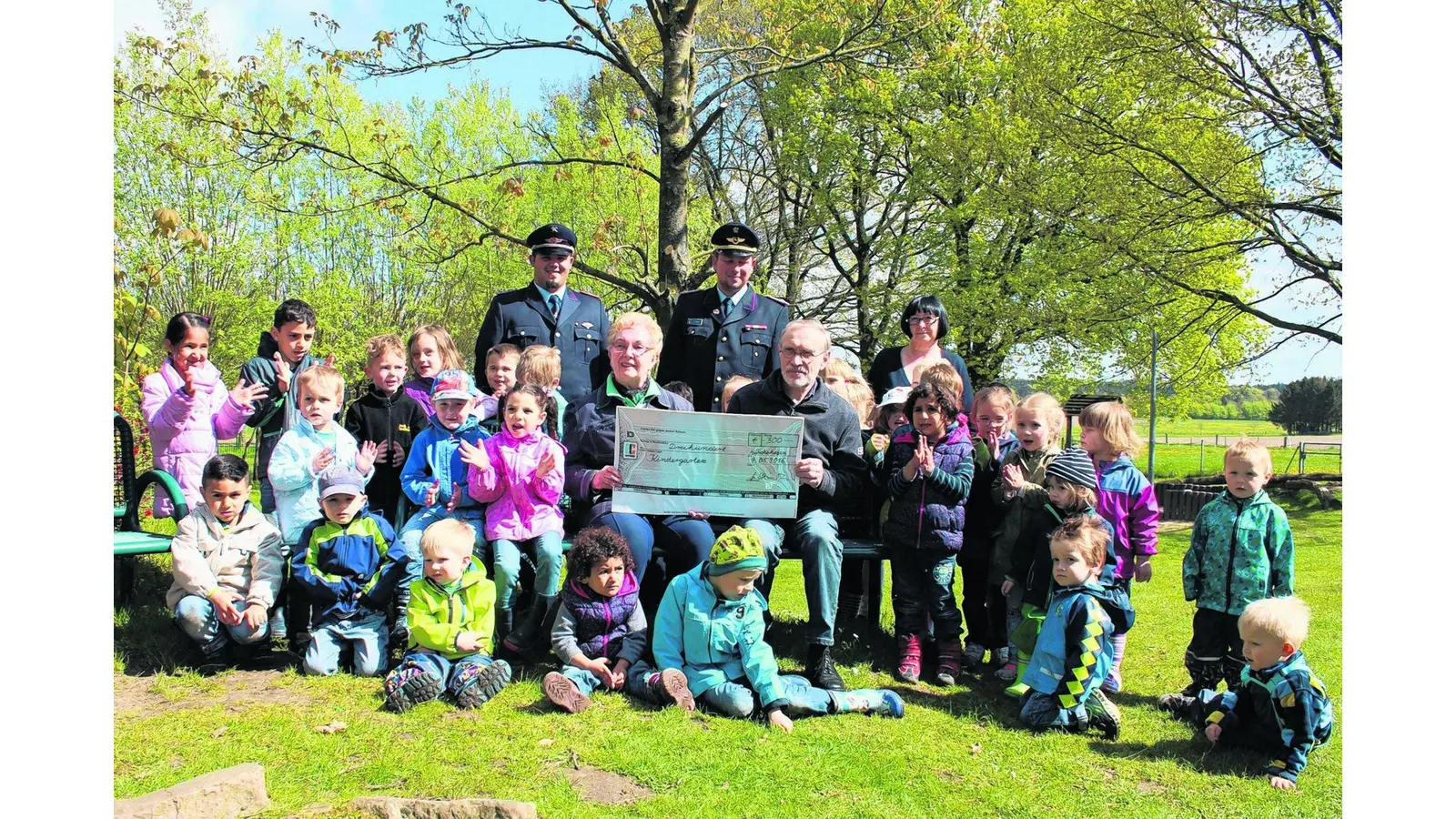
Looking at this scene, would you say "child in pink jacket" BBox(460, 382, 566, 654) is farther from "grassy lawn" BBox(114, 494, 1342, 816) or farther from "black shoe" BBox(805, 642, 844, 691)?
"black shoe" BBox(805, 642, 844, 691)

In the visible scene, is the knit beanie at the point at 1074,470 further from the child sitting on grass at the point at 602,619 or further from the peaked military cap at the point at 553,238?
the peaked military cap at the point at 553,238

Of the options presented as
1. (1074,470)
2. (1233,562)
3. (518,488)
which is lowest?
(1233,562)

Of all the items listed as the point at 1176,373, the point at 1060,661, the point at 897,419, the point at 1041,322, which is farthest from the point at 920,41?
the point at 1060,661

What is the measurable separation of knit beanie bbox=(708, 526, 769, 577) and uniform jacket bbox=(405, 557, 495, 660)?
1.21 meters

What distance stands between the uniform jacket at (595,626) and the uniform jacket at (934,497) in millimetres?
1539

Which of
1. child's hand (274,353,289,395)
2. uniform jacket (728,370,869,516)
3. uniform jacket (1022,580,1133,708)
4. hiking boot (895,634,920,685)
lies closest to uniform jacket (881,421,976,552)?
uniform jacket (728,370,869,516)

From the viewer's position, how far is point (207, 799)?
3.44 meters

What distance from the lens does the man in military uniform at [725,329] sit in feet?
22.5

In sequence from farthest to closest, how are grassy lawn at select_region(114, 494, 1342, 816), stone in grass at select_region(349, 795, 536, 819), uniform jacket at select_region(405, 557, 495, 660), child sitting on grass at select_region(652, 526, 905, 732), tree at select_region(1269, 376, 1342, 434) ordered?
1. tree at select_region(1269, 376, 1342, 434)
2. uniform jacket at select_region(405, 557, 495, 660)
3. child sitting on grass at select_region(652, 526, 905, 732)
4. grassy lawn at select_region(114, 494, 1342, 816)
5. stone in grass at select_region(349, 795, 536, 819)

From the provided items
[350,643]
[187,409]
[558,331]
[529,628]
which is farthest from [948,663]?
[187,409]

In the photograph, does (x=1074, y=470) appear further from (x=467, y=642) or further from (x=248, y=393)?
(x=248, y=393)

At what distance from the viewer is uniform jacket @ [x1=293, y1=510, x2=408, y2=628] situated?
17.7 feet

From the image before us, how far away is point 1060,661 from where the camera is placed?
4.87 meters

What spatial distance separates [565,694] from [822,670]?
1347mm
